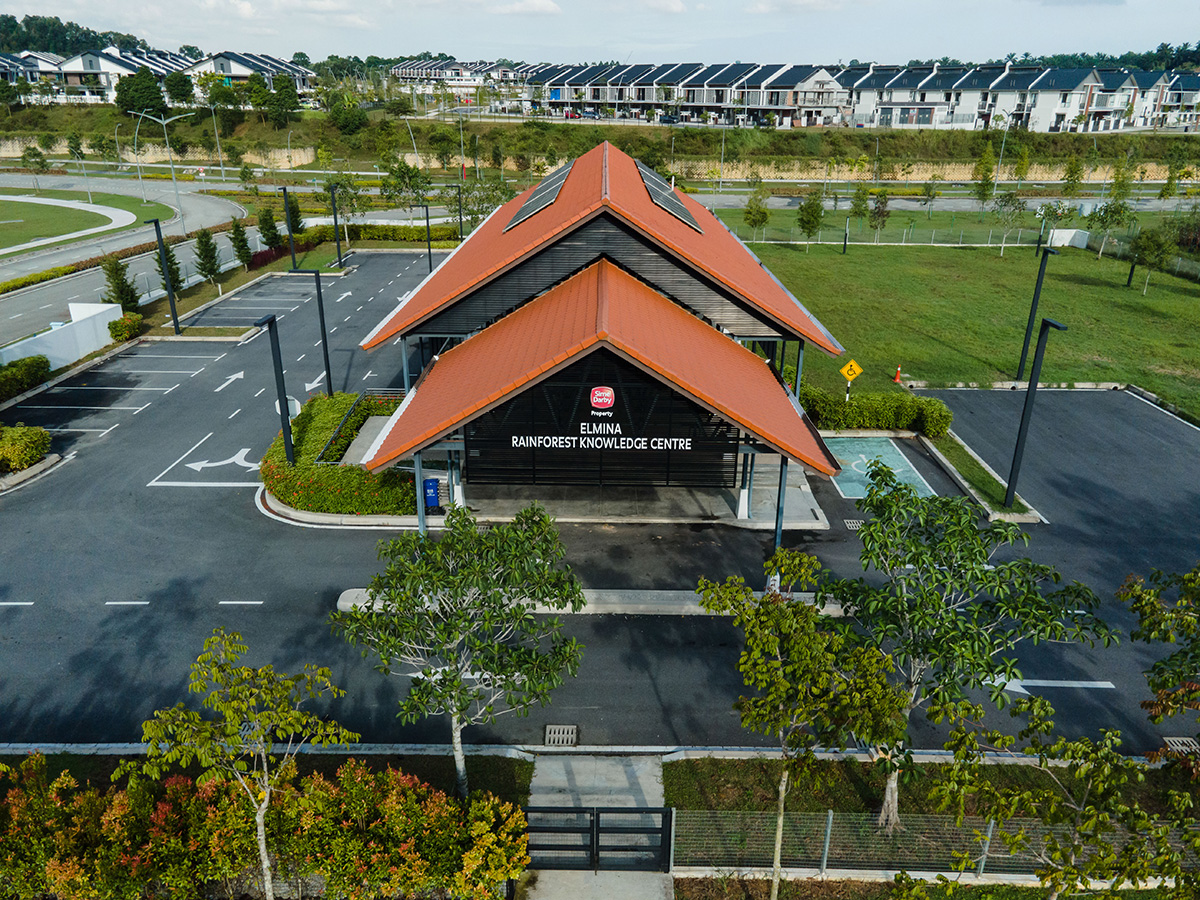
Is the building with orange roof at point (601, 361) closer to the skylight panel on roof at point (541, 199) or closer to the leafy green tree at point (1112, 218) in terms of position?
the skylight panel on roof at point (541, 199)

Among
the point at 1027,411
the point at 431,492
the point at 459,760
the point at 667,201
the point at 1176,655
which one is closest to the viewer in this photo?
the point at 1176,655

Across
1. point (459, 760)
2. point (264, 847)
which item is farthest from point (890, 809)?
point (264, 847)

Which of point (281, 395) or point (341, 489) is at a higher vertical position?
point (281, 395)

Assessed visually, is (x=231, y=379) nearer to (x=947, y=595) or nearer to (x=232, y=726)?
(x=232, y=726)

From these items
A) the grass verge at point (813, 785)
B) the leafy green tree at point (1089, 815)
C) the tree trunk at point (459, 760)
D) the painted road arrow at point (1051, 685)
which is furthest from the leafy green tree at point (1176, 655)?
the tree trunk at point (459, 760)

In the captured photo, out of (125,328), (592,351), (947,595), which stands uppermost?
(592,351)

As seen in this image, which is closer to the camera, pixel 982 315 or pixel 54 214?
pixel 982 315

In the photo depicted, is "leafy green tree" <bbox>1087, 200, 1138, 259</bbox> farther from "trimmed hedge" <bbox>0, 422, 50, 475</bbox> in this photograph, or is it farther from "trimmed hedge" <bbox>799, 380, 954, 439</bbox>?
"trimmed hedge" <bbox>0, 422, 50, 475</bbox>

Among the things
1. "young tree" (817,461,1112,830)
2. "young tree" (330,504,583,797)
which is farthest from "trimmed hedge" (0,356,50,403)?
"young tree" (817,461,1112,830)
